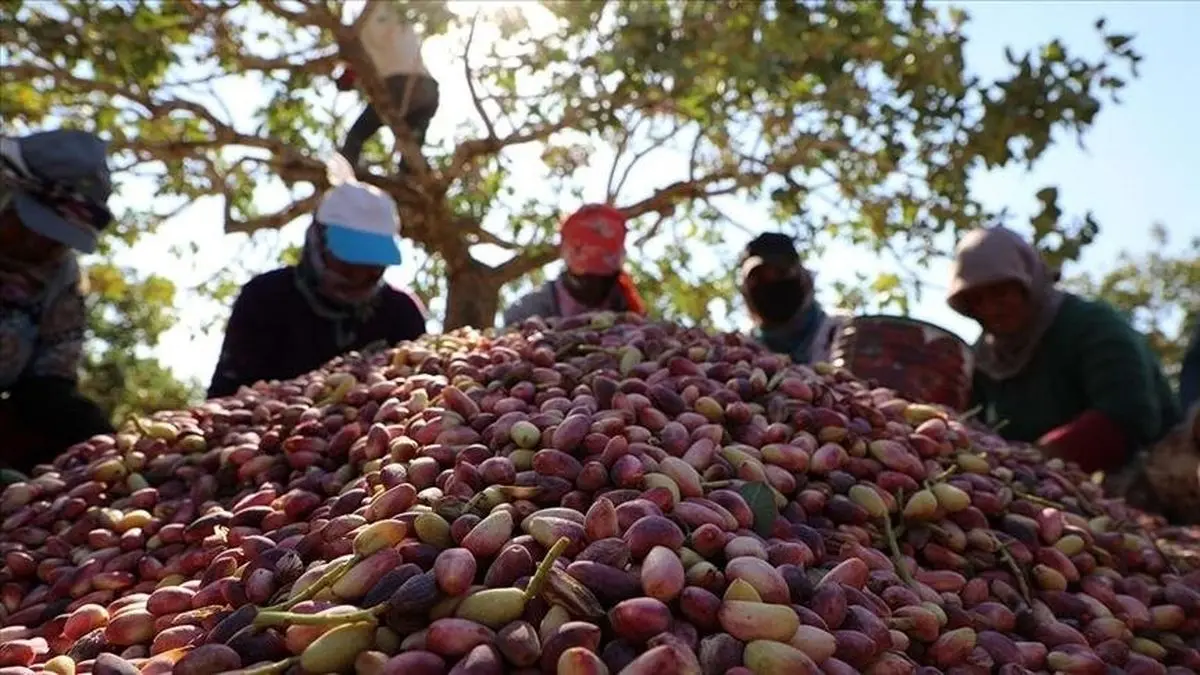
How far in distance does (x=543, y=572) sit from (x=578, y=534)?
130 millimetres

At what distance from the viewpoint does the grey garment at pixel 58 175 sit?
2850 millimetres

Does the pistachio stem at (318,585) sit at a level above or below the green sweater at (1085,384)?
below

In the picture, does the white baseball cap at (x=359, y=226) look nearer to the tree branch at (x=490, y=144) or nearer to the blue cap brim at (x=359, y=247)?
the blue cap brim at (x=359, y=247)

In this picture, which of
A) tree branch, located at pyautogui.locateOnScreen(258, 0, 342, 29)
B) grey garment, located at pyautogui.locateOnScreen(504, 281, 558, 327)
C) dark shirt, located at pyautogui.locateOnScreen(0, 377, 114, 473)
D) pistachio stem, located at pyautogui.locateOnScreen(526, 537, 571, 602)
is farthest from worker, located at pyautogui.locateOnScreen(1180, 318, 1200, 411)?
tree branch, located at pyautogui.locateOnScreen(258, 0, 342, 29)

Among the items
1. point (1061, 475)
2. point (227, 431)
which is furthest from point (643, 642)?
point (1061, 475)

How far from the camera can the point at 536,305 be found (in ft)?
12.9

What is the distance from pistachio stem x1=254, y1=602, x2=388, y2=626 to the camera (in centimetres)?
116

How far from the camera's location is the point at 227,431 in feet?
7.33

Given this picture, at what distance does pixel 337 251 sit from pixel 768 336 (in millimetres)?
1502

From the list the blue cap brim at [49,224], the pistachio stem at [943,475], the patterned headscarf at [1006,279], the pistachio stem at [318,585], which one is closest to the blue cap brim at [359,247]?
the blue cap brim at [49,224]

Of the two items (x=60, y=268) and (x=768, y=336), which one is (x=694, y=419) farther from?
(x=60, y=268)

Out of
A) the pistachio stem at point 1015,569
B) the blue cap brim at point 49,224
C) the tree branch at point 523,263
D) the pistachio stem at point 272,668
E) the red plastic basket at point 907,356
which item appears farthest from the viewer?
the tree branch at point 523,263

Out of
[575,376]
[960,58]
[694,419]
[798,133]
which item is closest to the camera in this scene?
[694,419]

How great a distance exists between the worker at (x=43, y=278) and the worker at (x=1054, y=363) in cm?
271
